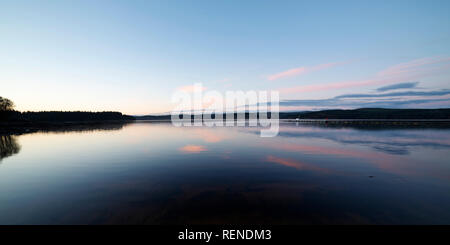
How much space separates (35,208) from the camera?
8008mm

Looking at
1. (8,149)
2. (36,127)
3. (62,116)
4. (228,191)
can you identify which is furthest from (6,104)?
(228,191)

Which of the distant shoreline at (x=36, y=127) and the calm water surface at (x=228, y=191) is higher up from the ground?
the distant shoreline at (x=36, y=127)

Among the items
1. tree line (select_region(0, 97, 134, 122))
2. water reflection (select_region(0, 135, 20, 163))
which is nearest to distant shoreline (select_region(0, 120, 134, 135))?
water reflection (select_region(0, 135, 20, 163))

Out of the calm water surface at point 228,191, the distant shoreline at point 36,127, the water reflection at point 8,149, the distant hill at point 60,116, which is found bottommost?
the calm water surface at point 228,191

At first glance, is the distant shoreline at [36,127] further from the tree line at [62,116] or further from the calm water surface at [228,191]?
the calm water surface at [228,191]

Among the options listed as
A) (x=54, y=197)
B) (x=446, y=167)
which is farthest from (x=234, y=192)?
(x=446, y=167)

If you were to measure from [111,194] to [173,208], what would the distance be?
414cm

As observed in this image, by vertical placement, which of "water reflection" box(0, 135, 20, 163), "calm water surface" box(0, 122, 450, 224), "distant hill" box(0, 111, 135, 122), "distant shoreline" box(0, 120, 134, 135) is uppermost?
"distant hill" box(0, 111, 135, 122)

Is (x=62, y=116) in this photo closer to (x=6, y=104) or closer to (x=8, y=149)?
(x=6, y=104)

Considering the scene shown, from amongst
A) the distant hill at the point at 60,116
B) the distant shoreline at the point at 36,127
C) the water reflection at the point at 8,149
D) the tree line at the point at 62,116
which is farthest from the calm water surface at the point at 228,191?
the distant hill at the point at 60,116

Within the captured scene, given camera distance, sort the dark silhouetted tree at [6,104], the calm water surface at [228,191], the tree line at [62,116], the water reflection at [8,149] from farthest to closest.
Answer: the tree line at [62,116], the dark silhouetted tree at [6,104], the water reflection at [8,149], the calm water surface at [228,191]

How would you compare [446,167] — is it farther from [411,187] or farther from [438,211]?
[438,211]

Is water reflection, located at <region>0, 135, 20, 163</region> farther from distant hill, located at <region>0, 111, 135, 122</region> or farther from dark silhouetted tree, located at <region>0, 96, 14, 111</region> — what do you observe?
distant hill, located at <region>0, 111, 135, 122</region>
